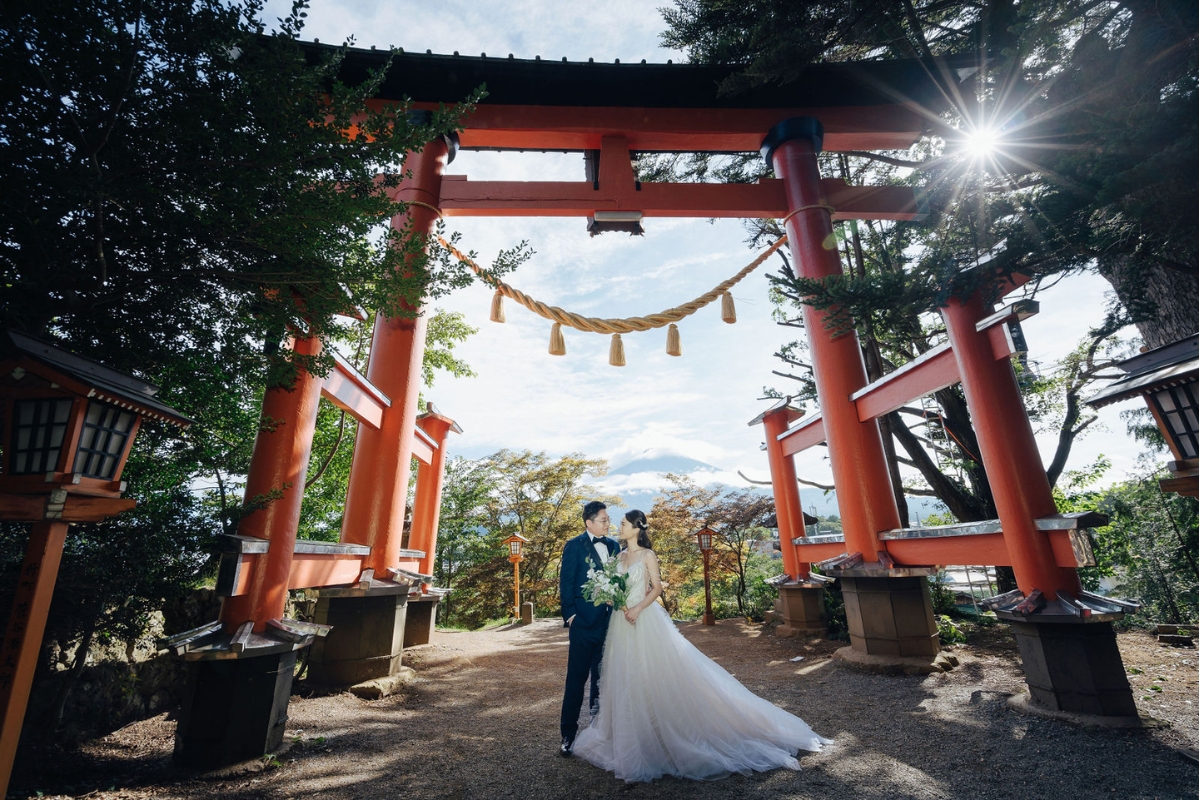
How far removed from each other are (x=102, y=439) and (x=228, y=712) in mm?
1895

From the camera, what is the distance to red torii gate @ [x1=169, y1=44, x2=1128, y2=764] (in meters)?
3.80

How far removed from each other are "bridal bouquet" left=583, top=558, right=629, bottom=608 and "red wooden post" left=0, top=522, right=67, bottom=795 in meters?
2.65

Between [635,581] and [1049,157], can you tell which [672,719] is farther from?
[1049,157]

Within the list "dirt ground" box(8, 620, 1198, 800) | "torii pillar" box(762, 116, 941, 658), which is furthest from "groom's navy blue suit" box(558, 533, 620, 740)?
"torii pillar" box(762, 116, 941, 658)

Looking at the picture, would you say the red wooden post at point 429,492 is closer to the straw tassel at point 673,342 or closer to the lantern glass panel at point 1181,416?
the straw tassel at point 673,342

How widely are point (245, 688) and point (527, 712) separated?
90.5 inches

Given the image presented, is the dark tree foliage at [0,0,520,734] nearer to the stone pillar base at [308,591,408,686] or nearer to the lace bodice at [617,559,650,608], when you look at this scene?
the stone pillar base at [308,591,408,686]

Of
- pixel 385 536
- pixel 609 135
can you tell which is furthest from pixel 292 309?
pixel 609 135

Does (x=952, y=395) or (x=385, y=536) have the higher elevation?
(x=952, y=395)

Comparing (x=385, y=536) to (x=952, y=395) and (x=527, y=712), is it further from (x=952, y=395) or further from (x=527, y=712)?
(x=952, y=395)

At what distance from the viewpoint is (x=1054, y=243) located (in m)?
2.84

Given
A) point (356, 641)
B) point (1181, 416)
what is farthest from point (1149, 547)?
point (356, 641)

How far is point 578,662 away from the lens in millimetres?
3354

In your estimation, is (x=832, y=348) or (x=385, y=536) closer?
(x=385, y=536)
